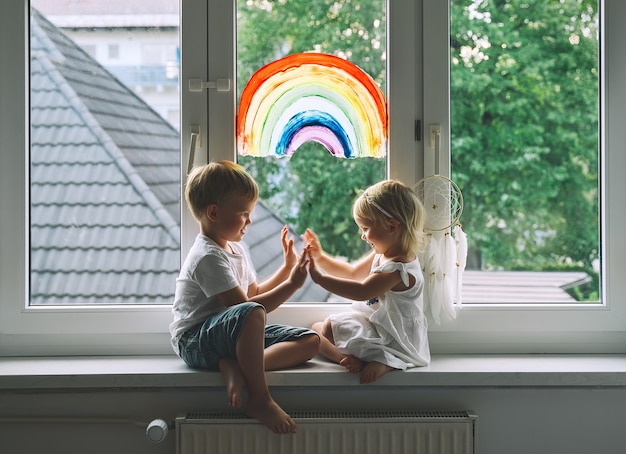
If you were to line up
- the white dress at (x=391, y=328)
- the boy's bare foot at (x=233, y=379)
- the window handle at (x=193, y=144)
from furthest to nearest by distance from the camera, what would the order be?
1. the window handle at (x=193, y=144)
2. the white dress at (x=391, y=328)
3. the boy's bare foot at (x=233, y=379)

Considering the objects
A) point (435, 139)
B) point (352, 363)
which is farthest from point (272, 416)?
point (435, 139)

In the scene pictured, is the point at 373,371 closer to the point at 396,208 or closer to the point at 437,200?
the point at 396,208

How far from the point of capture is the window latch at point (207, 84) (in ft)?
6.22

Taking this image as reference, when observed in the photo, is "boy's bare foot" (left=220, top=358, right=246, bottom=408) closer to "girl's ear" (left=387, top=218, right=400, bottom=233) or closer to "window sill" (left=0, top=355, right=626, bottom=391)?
"window sill" (left=0, top=355, right=626, bottom=391)

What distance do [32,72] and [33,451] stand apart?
1000 mm

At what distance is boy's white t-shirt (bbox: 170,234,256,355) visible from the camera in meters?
1.73

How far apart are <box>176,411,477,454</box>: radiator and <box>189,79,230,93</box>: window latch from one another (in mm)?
846

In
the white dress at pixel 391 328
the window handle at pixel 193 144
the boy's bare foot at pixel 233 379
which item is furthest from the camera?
the window handle at pixel 193 144

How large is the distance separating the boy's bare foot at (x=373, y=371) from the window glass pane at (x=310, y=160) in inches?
12.9

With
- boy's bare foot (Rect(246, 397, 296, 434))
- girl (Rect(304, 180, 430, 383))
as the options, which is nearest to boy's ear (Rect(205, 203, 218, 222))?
girl (Rect(304, 180, 430, 383))

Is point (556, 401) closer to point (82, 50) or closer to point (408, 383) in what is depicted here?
point (408, 383)

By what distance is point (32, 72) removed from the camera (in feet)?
6.38

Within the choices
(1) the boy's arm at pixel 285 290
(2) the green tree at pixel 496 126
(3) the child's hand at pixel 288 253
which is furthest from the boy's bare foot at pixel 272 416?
(2) the green tree at pixel 496 126

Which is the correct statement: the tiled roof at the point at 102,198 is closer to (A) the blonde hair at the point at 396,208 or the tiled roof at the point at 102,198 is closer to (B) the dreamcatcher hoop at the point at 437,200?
(A) the blonde hair at the point at 396,208
